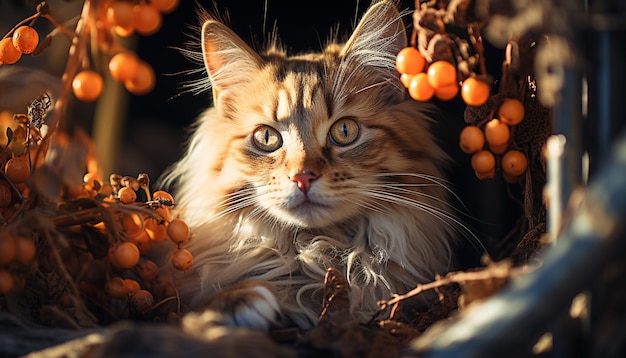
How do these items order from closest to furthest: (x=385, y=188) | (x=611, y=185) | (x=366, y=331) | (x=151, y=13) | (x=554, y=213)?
(x=611, y=185)
(x=554, y=213)
(x=151, y=13)
(x=366, y=331)
(x=385, y=188)

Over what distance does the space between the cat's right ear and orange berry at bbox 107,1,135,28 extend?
0.77m

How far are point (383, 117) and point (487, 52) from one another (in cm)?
61

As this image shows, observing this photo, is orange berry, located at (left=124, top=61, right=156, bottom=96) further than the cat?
No

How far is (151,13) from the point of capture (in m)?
1.19


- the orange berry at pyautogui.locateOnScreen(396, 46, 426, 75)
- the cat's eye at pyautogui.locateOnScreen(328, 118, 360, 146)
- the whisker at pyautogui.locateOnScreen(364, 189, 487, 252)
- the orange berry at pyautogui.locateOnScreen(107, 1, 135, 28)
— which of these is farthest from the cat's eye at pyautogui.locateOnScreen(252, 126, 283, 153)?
the orange berry at pyautogui.locateOnScreen(107, 1, 135, 28)

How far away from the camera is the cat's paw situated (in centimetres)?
137

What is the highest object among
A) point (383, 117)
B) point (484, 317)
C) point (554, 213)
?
point (383, 117)

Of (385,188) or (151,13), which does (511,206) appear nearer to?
(385,188)

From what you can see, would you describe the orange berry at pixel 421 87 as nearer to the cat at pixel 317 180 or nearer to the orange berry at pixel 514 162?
the orange berry at pixel 514 162

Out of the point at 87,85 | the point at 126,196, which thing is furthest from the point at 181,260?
the point at 87,85

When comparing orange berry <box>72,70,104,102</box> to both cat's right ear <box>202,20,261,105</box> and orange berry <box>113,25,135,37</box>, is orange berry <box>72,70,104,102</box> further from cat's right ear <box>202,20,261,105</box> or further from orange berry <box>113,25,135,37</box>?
cat's right ear <box>202,20,261,105</box>

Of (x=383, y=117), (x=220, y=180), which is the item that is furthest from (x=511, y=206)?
(x=220, y=180)

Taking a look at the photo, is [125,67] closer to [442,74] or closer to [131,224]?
[131,224]

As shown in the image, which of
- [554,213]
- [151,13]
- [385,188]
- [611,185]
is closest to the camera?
[611,185]
